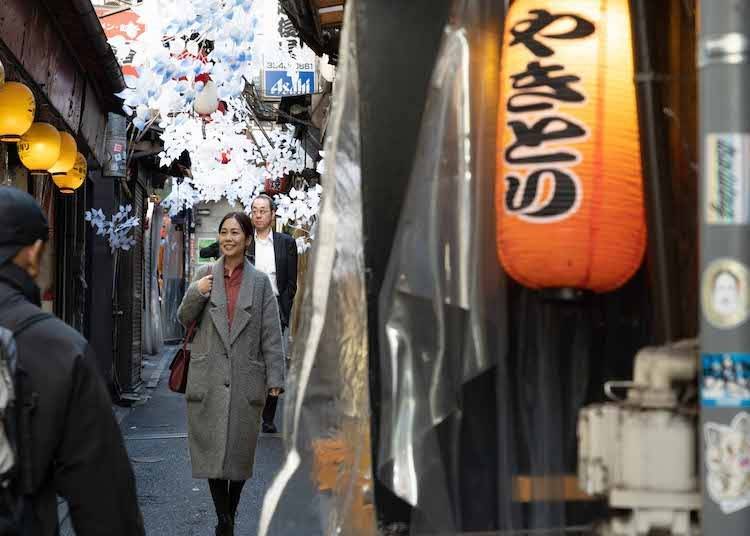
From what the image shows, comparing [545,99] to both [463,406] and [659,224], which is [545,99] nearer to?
[659,224]

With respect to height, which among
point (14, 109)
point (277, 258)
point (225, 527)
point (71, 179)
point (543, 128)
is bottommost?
point (225, 527)

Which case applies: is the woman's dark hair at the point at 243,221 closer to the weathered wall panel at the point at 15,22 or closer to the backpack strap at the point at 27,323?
the weathered wall panel at the point at 15,22

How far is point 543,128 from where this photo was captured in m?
3.18

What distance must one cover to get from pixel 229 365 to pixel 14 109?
9.66ft

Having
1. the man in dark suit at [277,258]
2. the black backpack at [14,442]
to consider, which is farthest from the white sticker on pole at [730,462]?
the man in dark suit at [277,258]

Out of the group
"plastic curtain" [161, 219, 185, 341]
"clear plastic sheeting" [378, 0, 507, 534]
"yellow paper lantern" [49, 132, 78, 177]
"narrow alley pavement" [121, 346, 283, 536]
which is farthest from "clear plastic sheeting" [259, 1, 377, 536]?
"plastic curtain" [161, 219, 185, 341]

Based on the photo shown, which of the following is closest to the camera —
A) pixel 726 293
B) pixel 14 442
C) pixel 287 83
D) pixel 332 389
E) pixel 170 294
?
pixel 726 293

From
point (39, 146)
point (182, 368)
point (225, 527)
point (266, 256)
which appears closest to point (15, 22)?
point (39, 146)

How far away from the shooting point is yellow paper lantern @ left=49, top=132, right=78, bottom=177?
1065 cm

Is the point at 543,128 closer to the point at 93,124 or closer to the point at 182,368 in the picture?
the point at 182,368

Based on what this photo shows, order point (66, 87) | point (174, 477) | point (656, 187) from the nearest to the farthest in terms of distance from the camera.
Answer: point (656, 187) < point (174, 477) < point (66, 87)

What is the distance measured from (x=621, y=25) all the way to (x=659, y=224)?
68cm

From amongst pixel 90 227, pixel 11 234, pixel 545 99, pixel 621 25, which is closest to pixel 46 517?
pixel 11 234

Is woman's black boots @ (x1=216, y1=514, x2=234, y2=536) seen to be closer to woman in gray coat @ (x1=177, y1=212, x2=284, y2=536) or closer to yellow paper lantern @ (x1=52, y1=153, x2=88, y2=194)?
woman in gray coat @ (x1=177, y1=212, x2=284, y2=536)
